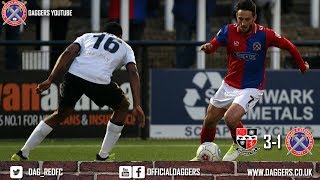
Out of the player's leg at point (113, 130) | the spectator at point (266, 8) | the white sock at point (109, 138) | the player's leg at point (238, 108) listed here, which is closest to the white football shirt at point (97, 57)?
the player's leg at point (113, 130)

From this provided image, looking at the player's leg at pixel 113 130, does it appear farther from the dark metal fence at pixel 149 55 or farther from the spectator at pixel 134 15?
the spectator at pixel 134 15

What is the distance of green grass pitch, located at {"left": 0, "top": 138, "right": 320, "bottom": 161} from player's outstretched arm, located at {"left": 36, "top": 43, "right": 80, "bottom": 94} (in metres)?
1.45

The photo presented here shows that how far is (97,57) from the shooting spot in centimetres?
1345

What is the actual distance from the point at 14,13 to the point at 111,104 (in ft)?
9.12

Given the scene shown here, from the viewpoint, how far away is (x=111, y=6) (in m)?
18.3

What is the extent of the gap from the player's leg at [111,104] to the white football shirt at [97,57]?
13cm

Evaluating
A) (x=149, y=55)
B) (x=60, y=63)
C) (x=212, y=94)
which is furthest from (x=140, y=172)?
(x=149, y=55)

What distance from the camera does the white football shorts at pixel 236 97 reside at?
1324 cm

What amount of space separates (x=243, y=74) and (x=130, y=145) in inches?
142

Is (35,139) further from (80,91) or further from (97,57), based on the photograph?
(97,57)

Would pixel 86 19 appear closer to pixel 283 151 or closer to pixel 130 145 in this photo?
pixel 130 145

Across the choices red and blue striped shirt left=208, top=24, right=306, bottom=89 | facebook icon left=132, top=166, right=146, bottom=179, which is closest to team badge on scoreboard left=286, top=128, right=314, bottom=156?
red and blue striped shirt left=208, top=24, right=306, bottom=89

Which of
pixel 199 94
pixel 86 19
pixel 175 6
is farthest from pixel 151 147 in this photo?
pixel 86 19

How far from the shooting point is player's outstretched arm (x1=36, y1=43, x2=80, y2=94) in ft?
42.4
